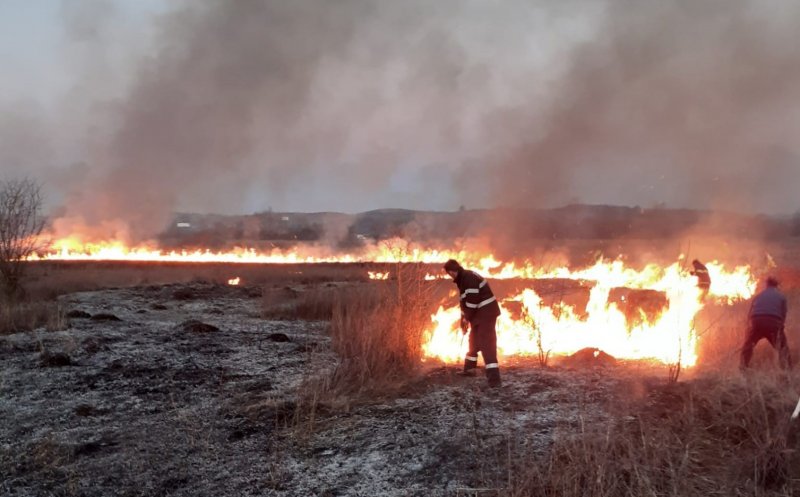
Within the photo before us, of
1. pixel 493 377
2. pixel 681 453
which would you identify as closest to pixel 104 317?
pixel 493 377

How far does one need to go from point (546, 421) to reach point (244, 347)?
258 inches

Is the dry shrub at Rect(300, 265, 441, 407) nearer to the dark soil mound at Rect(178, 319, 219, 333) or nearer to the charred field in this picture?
the charred field

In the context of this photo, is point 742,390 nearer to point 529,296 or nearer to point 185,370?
point 529,296

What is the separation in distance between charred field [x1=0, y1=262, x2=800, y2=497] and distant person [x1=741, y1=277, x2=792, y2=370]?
0.40 m

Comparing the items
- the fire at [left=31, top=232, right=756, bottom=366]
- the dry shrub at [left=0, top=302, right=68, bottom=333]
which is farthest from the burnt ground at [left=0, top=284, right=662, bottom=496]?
the dry shrub at [left=0, top=302, right=68, bottom=333]

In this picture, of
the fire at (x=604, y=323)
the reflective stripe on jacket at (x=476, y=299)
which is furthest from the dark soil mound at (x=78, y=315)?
the reflective stripe on jacket at (x=476, y=299)

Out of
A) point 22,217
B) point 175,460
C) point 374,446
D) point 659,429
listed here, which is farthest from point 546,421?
point 22,217

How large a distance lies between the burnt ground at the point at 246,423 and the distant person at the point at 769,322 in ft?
5.80

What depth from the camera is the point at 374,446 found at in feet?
20.2

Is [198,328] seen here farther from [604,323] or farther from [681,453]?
[681,453]

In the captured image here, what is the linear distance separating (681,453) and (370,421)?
3.24 m

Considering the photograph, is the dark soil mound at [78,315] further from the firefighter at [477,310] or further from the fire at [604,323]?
the firefighter at [477,310]

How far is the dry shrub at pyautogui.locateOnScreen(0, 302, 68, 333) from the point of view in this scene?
41.6 feet

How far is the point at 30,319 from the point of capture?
13312 mm
